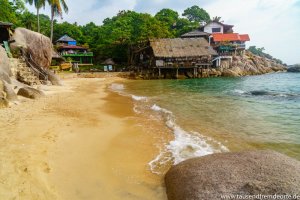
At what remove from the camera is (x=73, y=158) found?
6227 millimetres

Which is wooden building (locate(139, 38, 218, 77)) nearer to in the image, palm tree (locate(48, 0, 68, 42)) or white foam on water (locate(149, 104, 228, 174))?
palm tree (locate(48, 0, 68, 42))

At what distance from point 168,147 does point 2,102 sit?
309 inches

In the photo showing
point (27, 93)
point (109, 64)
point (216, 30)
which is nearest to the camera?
point (27, 93)

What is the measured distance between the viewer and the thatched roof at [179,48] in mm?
41250

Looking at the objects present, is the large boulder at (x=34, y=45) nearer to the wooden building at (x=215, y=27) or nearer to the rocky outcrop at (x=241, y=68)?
the rocky outcrop at (x=241, y=68)

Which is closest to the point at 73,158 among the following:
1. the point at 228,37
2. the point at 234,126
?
the point at 234,126

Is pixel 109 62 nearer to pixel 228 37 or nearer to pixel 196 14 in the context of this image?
pixel 228 37

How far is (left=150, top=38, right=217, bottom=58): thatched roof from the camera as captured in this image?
41250 millimetres

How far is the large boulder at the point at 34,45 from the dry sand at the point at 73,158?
13370mm

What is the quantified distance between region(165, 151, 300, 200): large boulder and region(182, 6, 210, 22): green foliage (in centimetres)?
7676

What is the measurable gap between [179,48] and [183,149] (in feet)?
119

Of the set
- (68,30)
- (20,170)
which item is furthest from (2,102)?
(68,30)

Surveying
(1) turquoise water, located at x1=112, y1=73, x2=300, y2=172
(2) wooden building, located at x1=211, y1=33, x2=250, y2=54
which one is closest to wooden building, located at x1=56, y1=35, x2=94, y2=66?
(2) wooden building, located at x1=211, y1=33, x2=250, y2=54

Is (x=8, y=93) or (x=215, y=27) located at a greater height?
(x=215, y=27)
